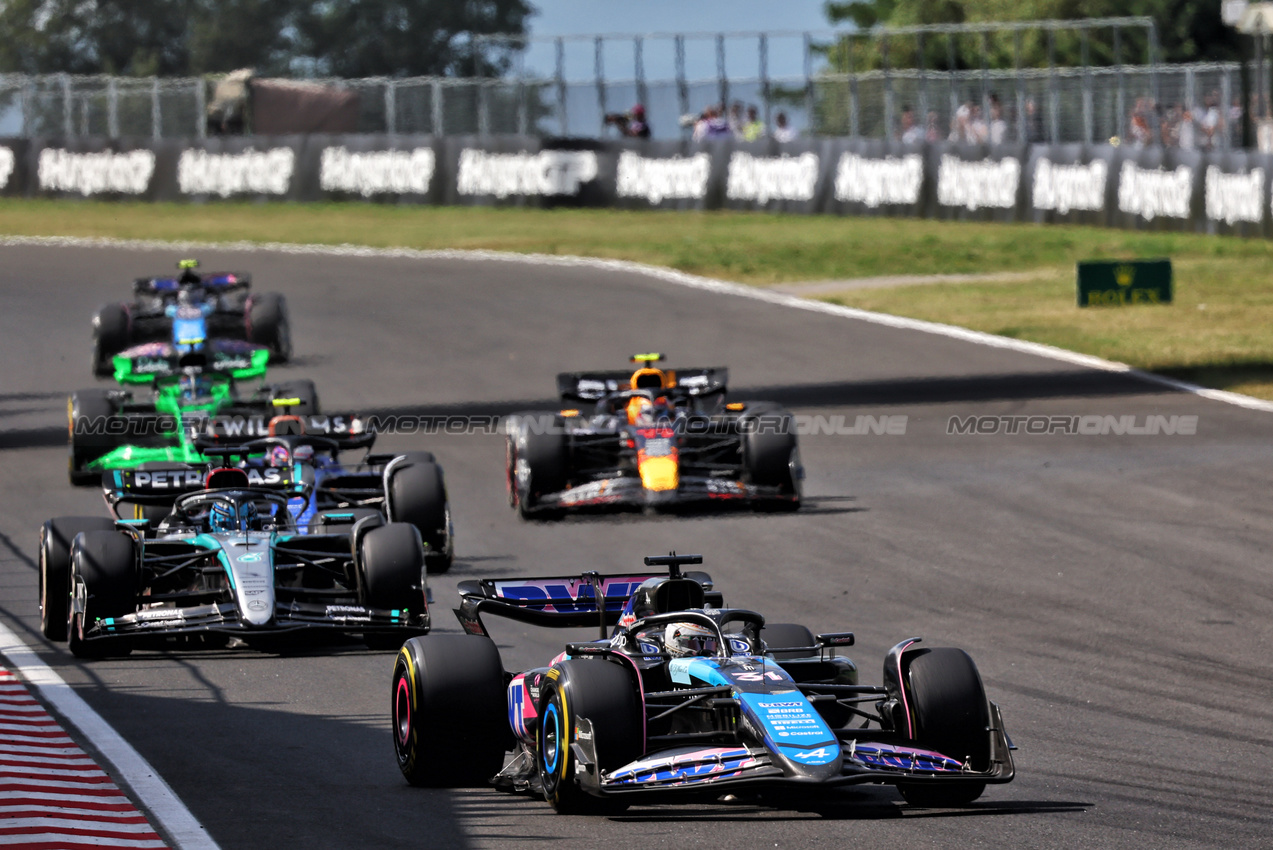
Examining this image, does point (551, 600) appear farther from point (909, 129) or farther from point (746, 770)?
point (909, 129)

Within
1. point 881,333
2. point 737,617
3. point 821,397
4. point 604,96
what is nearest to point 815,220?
point 604,96

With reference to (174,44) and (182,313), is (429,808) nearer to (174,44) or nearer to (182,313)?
(182,313)

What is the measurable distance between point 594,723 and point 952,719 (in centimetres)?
147

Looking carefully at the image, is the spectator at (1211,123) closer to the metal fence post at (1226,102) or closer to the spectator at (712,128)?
the metal fence post at (1226,102)

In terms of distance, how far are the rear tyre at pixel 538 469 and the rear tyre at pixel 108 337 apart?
8.30 meters

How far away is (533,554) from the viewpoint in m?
15.1

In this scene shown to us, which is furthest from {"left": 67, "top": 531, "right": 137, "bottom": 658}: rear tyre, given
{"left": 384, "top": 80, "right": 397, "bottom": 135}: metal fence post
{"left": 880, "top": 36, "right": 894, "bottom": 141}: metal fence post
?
{"left": 384, "top": 80, "right": 397, "bottom": 135}: metal fence post

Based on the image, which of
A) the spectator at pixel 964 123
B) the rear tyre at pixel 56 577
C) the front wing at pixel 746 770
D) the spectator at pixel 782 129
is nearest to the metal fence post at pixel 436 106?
the spectator at pixel 782 129

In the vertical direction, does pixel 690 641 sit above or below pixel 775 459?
above

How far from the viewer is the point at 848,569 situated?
1437 centimetres

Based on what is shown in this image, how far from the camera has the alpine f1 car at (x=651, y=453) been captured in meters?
16.4

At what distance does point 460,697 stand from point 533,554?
6.52 metres

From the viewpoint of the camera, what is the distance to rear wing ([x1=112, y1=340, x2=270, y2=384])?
18984mm

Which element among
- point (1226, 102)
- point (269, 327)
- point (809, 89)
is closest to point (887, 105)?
point (809, 89)
